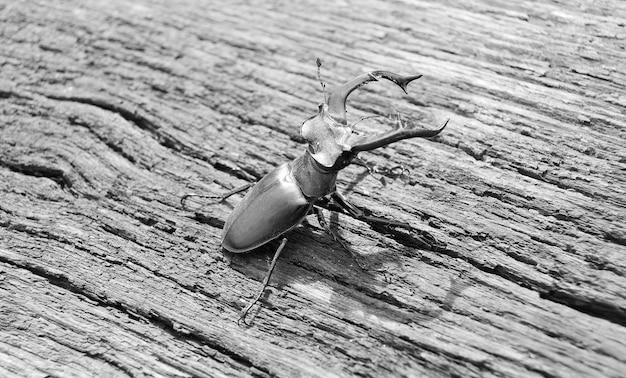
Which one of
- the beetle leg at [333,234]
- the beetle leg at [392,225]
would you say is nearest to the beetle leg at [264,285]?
the beetle leg at [333,234]

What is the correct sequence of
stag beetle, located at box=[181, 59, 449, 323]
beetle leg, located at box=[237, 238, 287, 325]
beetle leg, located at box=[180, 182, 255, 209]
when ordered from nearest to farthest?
1. beetle leg, located at box=[237, 238, 287, 325]
2. stag beetle, located at box=[181, 59, 449, 323]
3. beetle leg, located at box=[180, 182, 255, 209]

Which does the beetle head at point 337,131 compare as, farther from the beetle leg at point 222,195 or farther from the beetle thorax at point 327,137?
the beetle leg at point 222,195

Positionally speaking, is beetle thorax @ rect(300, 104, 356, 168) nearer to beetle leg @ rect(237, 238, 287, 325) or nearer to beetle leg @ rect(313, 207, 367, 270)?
beetle leg @ rect(313, 207, 367, 270)

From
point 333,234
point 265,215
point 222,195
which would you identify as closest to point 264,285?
point 265,215

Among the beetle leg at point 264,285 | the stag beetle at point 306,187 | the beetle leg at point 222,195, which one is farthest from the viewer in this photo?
the beetle leg at point 222,195

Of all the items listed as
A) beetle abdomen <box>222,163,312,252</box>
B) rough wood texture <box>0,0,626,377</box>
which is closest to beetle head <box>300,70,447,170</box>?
beetle abdomen <box>222,163,312,252</box>

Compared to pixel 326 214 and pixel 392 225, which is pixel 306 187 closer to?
pixel 326 214
